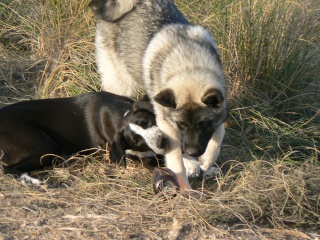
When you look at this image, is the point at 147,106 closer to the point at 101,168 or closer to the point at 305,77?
the point at 101,168

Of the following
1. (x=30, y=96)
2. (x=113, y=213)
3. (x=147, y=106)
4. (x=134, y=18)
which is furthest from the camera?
(x=30, y=96)

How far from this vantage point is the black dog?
212 inches

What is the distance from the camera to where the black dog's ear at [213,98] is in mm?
5008

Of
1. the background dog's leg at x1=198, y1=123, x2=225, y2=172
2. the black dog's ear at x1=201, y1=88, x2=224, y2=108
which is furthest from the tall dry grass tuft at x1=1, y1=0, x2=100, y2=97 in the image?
the black dog's ear at x1=201, y1=88, x2=224, y2=108

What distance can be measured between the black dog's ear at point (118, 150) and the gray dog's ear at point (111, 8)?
152 centimetres

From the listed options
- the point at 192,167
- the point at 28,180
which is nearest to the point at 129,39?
the point at 192,167

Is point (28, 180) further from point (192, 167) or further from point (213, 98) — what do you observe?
point (213, 98)

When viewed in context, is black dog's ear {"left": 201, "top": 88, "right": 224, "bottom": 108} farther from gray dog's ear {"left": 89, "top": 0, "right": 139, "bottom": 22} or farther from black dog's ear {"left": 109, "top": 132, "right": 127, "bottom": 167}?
gray dog's ear {"left": 89, "top": 0, "right": 139, "bottom": 22}

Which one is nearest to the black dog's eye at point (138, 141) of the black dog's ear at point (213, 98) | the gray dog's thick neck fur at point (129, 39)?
the black dog's ear at point (213, 98)

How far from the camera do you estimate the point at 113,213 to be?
180 inches

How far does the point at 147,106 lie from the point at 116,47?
4.22ft

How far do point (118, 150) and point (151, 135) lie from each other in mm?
326

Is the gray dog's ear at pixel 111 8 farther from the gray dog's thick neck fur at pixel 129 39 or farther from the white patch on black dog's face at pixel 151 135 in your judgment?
the white patch on black dog's face at pixel 151 135

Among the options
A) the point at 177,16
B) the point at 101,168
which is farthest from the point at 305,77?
the point at 101,168
